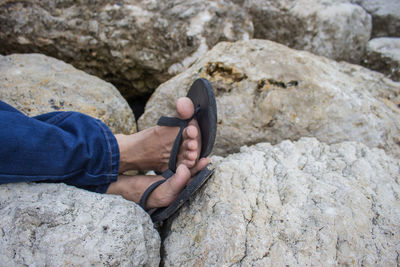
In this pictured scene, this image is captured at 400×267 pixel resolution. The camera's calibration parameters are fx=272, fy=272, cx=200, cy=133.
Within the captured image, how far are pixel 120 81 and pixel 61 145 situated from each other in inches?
62.1

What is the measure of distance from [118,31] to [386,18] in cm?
308

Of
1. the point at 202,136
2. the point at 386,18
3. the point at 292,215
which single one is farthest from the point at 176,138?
the point at 386,18

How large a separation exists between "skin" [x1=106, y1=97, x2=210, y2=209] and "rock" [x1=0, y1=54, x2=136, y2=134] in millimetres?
459

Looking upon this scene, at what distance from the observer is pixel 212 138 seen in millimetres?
1220

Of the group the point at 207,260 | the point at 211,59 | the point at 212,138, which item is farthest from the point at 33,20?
the point at 207,260

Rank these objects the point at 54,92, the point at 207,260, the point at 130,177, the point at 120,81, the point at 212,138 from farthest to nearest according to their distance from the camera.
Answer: the point at 120,81
the point at 54,92
the point at 130,177
the point at 212,138
the point at 207,260

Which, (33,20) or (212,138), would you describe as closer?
(212,138)

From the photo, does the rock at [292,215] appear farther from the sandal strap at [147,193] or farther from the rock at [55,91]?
the rock at [55,91]

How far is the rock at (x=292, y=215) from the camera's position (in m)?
1.00

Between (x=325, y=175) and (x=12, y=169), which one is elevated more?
(x=12, y=169)

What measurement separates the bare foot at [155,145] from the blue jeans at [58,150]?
83 mm

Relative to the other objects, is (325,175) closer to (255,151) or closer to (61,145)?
(255,151)

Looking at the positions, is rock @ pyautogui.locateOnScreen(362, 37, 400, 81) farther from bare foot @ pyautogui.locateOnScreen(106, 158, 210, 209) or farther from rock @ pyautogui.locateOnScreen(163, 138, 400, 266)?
bare foot @ pyautogui.locateOnScreen(106, 158, 210, 209)

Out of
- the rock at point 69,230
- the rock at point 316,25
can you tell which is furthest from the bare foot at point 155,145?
the rock at point 316,25
